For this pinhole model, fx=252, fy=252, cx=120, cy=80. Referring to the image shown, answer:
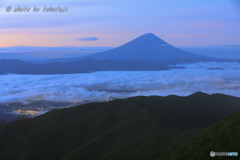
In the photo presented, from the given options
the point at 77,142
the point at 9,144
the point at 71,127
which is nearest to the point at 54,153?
the point at 77,142

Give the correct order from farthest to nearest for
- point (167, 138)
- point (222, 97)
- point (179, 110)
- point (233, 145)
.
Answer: point (222, 97) → point (179, 110) → point (167, 138) → point (233, 145)

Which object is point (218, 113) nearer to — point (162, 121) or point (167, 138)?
point (162, 121)

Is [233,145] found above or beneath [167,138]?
above

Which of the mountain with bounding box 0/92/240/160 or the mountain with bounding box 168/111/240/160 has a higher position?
the mountain with bounding box 168/111/240/160

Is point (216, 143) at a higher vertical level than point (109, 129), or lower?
higher

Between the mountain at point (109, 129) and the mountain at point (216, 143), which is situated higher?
the mountain at point (216, 143)

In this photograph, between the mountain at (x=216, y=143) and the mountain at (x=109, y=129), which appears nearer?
the mountain at (x=216, y=143)

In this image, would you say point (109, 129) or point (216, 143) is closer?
point (216, 143)

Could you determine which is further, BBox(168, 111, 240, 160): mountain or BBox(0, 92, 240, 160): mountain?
BBox(0, 92, 240, 160): mountain
